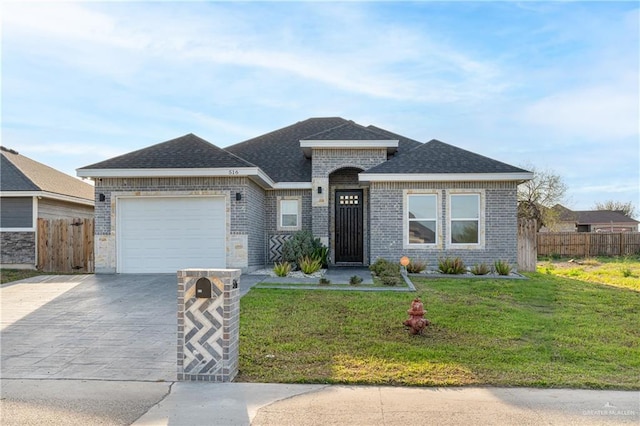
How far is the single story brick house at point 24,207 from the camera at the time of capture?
1675 cm

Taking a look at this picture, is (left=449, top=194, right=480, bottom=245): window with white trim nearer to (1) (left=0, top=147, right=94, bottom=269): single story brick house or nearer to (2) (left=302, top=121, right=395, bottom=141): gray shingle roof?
(2) (left=302, top=121, right=395, bottom=141): gray shingle roof

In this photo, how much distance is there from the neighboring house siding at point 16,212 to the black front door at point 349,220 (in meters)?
11.3

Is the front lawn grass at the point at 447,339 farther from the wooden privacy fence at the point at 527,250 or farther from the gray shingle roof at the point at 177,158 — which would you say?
the wooden privacy fence at the point at 527,250

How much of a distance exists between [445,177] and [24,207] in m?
15.2

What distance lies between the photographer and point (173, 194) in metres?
14.4

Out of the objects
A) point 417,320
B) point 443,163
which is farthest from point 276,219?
point 417,320

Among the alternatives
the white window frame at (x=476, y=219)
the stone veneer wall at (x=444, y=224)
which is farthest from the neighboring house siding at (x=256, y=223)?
the white window frame at (x=476, y=219)

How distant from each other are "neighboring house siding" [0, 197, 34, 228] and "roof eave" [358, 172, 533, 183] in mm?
12340

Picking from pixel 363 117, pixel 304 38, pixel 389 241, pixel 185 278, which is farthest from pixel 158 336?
pixel 363 117

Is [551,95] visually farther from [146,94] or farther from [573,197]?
[573,197]

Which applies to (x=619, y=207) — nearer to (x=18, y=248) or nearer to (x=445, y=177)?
(x=445, y=177)

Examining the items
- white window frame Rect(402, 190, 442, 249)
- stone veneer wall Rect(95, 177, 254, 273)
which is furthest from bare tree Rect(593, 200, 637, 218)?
stone veneer wall Rect(95, 177, 254, 273)

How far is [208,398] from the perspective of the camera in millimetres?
4730

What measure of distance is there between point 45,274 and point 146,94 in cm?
657
